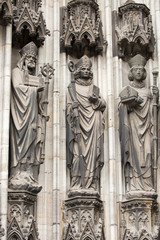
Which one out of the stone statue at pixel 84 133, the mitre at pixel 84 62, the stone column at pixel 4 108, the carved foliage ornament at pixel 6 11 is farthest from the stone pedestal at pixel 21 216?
the carved foliage ornament at pixel 6 11

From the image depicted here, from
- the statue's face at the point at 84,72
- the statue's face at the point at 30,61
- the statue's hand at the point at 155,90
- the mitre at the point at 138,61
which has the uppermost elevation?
the mitre at the point at 138,61

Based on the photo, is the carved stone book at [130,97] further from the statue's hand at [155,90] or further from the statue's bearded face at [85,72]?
the statue's bearded face at [85,72]

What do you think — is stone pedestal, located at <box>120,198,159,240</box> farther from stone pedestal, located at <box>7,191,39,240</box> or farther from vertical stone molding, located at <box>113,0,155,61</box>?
vertical stone molding, located at <box>113,0,155,61</box>

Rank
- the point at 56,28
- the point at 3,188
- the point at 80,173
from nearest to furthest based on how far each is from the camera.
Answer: the point at 3,188 → the point at 80,173 → the point at 56,28

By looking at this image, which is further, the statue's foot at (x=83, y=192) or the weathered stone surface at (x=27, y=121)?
the statue's foot at (x=83, y=192)

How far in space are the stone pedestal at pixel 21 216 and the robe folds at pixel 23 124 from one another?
17.0 inches

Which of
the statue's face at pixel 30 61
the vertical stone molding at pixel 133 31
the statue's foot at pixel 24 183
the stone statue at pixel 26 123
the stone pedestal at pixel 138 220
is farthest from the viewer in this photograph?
the vertical stone molding at pixel 133 31

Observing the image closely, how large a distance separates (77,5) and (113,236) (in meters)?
4.43

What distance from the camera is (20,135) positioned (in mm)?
12102

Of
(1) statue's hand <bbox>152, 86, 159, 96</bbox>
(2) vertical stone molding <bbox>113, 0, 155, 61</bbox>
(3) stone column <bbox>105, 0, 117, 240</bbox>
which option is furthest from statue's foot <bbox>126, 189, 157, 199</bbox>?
(2) vertical stone molding <bbox>113, 0, 155, 61</bbox>

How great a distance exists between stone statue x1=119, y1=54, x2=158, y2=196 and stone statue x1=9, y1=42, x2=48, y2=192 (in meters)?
1.53

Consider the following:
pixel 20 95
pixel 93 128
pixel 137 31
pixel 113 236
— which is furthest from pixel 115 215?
pixel 137 31

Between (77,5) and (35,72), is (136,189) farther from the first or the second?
(77,5)

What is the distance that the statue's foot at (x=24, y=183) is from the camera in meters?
11.9
